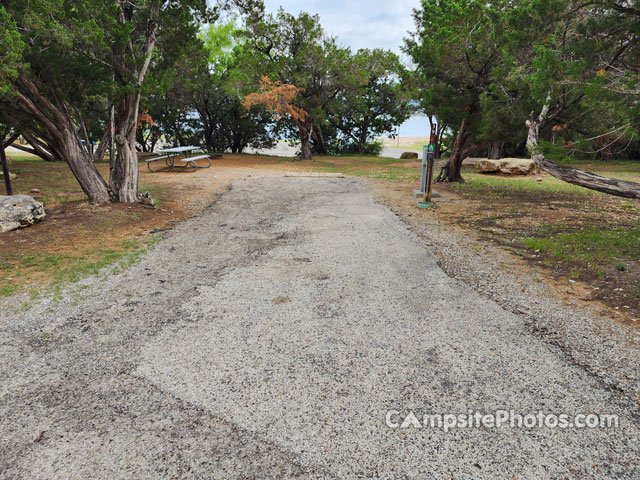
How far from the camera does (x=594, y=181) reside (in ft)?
17.6

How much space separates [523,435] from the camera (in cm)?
199

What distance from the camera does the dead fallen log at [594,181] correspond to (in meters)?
4.91

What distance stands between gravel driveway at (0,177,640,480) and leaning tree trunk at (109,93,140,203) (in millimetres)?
4250

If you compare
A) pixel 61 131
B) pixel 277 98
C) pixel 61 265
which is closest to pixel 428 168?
pixel 61 265

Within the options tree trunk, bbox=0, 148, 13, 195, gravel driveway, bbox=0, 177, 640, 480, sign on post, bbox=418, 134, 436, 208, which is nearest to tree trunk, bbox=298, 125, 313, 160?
sign on post, bbox=418, 134, 436, 208

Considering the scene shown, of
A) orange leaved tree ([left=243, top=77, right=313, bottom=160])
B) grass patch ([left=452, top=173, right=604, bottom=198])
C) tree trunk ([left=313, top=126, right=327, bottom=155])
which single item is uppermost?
orange leaved tree ([left=243, top=77, right=313, bottom=160])

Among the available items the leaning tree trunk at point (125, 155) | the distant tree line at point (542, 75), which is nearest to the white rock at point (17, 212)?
the leaning tree trunk at point (125, 155)

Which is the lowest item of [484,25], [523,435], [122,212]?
[523,435]

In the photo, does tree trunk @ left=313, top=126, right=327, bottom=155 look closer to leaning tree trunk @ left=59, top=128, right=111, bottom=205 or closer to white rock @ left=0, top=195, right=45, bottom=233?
leaning tree trunk @ left=59, top=128, right=111, bottom=205

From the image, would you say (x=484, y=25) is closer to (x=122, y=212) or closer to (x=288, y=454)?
(x=122, y=212)

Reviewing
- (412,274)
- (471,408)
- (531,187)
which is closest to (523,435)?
(471,408)

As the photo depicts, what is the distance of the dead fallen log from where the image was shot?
16.1 ft

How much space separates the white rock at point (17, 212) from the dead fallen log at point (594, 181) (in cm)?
869

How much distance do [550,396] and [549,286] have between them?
6.57 ft
